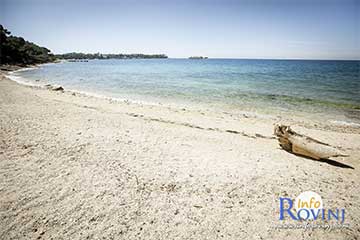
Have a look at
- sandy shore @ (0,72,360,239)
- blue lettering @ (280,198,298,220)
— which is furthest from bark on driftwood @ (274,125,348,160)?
blue lettering @ (280,198,298,220)

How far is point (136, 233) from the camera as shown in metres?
3.13

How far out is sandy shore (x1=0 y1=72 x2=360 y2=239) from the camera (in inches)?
128

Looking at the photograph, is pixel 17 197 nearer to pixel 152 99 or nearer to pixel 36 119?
pixel 36 119

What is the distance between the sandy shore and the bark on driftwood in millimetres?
338

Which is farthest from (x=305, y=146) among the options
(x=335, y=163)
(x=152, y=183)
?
(x=152, y=183)

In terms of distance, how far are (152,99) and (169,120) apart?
7741mm

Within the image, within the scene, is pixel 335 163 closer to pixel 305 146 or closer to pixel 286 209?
pixel 305 146

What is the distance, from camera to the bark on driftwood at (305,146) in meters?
5.80

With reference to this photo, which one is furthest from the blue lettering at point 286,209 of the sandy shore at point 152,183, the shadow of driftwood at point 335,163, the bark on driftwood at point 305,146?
the shadow of driftwood at point 335,163

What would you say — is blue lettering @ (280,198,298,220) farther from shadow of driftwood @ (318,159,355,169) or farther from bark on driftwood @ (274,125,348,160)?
shadow of driftwood @ (318,159,355,169)

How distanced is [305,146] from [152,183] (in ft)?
17.1

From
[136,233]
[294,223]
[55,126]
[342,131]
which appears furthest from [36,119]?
[342,131]

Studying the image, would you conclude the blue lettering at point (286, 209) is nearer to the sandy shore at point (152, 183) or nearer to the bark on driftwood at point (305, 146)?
the sandy shore at point (152, 183)

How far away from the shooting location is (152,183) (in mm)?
4406
